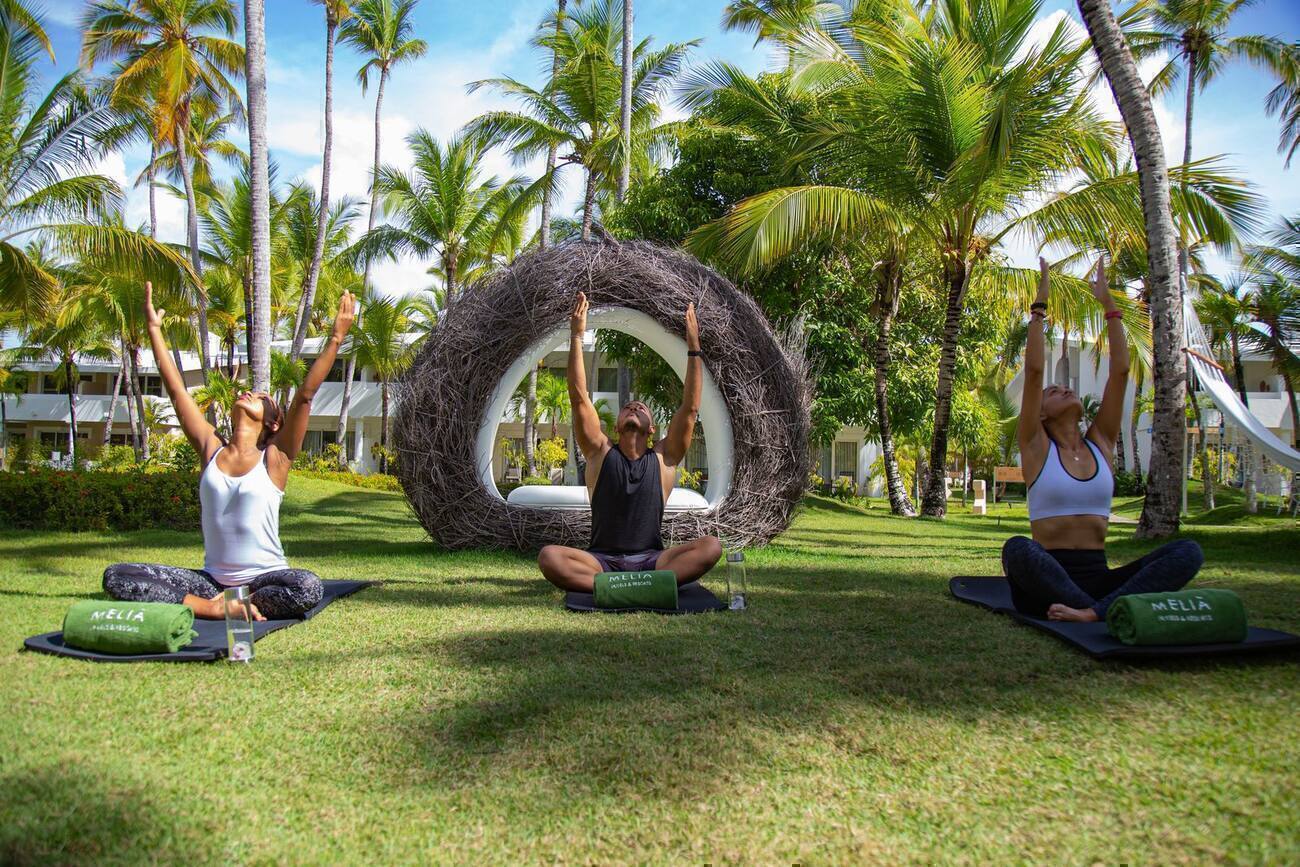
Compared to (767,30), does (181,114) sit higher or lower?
lower

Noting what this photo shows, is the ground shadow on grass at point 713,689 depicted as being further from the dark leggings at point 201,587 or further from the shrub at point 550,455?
the shrub at point 550,455

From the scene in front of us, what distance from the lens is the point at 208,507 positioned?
206 inches

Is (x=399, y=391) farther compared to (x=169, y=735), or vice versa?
(x=399, y=391)

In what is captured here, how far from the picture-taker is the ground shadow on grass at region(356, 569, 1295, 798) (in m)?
3.06

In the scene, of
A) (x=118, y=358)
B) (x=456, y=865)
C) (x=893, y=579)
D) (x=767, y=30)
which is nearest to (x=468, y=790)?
(x=456, y=865)

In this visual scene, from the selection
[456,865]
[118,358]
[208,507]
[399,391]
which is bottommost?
[456,865]

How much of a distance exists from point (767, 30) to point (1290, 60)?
1288 centimetres

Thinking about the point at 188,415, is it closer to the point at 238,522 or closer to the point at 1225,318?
the point at 238,522

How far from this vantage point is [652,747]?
3.16 metres

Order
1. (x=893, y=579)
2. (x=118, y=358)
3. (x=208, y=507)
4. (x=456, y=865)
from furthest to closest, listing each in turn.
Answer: (x=118, y=358), (x=893, y=579), (x=208, y=507), (x=456, y=865)

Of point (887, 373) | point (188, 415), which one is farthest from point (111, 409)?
point (188, 415)

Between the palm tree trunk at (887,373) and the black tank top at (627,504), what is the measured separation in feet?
44.0

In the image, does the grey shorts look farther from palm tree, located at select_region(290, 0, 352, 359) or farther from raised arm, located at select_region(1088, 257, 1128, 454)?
palm tree, located at select_region(290, 0, 352, 359)

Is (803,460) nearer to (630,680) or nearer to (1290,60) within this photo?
(630,680)
